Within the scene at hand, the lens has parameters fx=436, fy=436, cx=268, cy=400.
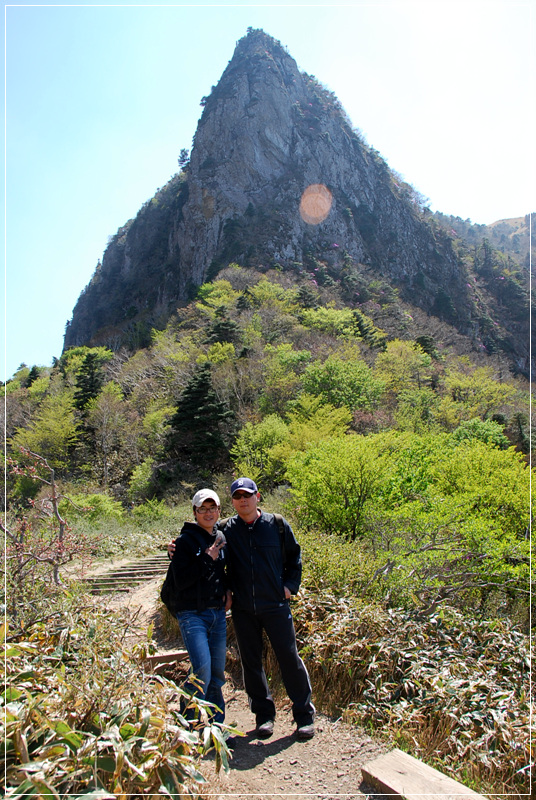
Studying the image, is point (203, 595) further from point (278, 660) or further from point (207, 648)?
point (278, 660)

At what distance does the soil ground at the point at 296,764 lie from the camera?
2490 mm

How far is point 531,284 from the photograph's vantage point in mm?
78750

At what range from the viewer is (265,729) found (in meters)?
3.04

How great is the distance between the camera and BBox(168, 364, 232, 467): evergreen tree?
24500 millimetres

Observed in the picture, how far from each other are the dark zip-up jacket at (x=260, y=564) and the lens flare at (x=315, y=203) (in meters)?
69.1

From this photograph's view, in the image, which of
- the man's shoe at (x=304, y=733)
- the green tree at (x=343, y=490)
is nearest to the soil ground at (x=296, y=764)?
the man's shoe at (x=304, y=733)

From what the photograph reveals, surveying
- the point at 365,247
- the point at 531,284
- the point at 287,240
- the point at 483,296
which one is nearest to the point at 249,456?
the point at 287,240

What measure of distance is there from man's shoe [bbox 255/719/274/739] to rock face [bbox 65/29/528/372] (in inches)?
2307

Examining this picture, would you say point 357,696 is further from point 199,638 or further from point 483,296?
point 483,296

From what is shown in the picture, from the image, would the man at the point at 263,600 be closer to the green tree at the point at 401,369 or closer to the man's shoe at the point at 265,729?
the man's shoe at the point at 265,729

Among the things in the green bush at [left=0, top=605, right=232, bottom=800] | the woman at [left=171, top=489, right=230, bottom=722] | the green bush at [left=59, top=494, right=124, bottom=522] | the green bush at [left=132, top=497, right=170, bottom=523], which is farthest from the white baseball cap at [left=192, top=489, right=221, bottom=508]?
the green bush at [left=132, top=497, right=170, bottom=523]

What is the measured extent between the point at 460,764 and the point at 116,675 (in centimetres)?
A: 222

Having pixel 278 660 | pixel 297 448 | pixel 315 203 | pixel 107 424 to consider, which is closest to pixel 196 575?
pixel 278 660

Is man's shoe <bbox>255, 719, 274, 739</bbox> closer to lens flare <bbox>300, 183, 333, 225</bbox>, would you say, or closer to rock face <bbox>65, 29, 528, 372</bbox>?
rock face <bbox>65, 29, 528, 372</bbox>
